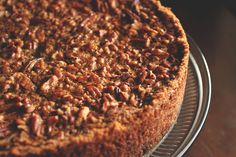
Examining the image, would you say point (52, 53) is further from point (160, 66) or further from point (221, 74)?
point (221, 74)

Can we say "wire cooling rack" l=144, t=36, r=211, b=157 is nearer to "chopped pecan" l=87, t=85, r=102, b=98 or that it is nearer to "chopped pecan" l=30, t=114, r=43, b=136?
"chopped pecan" l=87, t=85, r=102, b=98

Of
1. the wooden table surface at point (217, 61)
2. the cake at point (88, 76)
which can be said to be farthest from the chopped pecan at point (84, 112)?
the wooden table surface at point (217, 61)

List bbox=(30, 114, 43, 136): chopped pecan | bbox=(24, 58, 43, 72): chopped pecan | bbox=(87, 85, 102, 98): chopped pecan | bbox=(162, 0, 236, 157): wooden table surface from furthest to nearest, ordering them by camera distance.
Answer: bbox=(162, 0, 236, 157): wooden table surface, bbox=(24, 58, 43, 72): chopped pecan, bbox=(87, 85, 102, 98): chopped pecan, bbox=(30, 114, 43, 136): chopped pecan

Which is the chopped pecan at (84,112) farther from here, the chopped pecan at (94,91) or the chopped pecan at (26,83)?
the chopped pecan at (26,83)

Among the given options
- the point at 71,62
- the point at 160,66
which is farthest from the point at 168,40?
the point at 71,62

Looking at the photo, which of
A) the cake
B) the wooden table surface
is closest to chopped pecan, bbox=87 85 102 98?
the cake
